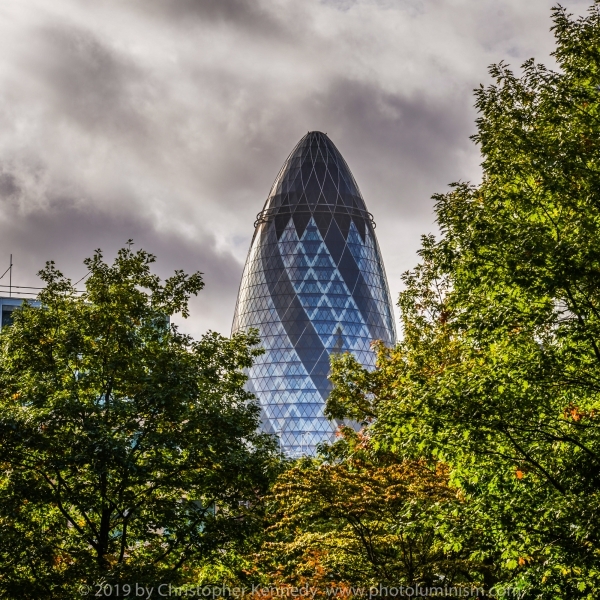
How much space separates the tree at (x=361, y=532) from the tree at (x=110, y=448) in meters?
1.57

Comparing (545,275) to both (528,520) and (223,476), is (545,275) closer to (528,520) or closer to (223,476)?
(528,520)

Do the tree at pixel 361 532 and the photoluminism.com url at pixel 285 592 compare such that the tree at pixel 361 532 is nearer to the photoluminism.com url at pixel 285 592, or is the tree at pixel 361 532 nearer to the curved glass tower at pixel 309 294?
the photoluminism.com url at pixel 285 592

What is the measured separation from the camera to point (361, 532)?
16.2m

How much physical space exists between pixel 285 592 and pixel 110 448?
513 centimetres

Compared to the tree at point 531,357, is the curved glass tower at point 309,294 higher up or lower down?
higher up

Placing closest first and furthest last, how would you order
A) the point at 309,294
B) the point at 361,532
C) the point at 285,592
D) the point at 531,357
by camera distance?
1. the point at 531,357
2. the point at 361,532
3. the point at 285,592
4. the point at 309,294

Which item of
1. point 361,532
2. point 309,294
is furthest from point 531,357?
point 309,294

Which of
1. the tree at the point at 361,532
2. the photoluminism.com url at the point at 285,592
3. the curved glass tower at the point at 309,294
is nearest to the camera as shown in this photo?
the photoluminism.com url at the point at 285,592

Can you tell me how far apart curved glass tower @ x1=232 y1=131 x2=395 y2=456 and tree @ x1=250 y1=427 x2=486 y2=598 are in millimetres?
95670

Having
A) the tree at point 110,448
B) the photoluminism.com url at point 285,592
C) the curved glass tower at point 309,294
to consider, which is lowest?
the photoluminism.com url at point 285,592

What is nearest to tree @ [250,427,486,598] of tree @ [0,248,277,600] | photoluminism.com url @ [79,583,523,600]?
photoluminism.com url @ [79,583,523,600]

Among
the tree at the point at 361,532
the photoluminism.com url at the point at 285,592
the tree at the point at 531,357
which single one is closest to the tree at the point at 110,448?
the photoluminism.com url at the point at 285,592

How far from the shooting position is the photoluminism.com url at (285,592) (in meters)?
15.7

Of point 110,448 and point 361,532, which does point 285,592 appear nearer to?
point 361,532
